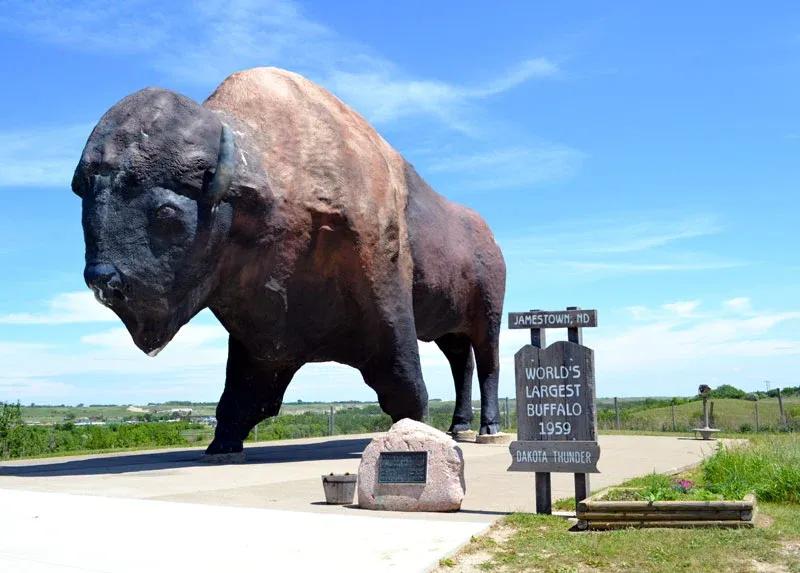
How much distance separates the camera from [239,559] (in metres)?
5.57

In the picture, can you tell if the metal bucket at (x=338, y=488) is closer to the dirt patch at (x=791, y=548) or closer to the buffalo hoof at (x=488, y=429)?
the dirt patch at (x=791, y=548)

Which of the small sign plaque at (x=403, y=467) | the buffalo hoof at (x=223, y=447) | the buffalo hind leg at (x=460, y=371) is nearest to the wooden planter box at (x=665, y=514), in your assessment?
the small sign plaque at (x=403, y=467)

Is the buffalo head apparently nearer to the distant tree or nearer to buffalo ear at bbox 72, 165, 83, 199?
buffalo ear at bbox 72, 165, 83, 199

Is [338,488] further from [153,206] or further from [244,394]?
[244,394]

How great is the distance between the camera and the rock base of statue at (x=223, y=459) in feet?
42.2

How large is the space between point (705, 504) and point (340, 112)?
8.37 meters

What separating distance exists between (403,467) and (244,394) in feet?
19.9

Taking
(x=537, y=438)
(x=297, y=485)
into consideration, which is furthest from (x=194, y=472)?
(x=537, y=438)

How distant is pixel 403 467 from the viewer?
315 inches

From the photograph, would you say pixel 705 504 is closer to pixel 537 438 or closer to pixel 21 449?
pixel 537 438

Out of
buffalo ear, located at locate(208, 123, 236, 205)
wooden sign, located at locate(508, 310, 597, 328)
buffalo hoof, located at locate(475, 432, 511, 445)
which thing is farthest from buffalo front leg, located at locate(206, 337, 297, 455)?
wooden sign, located at locate(508, 310, 597, 328)

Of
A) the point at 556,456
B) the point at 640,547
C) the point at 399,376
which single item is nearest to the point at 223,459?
the point at 399,376

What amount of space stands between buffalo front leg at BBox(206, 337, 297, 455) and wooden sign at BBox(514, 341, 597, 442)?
6.38 m

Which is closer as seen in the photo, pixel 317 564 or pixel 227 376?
pixel 317 564
